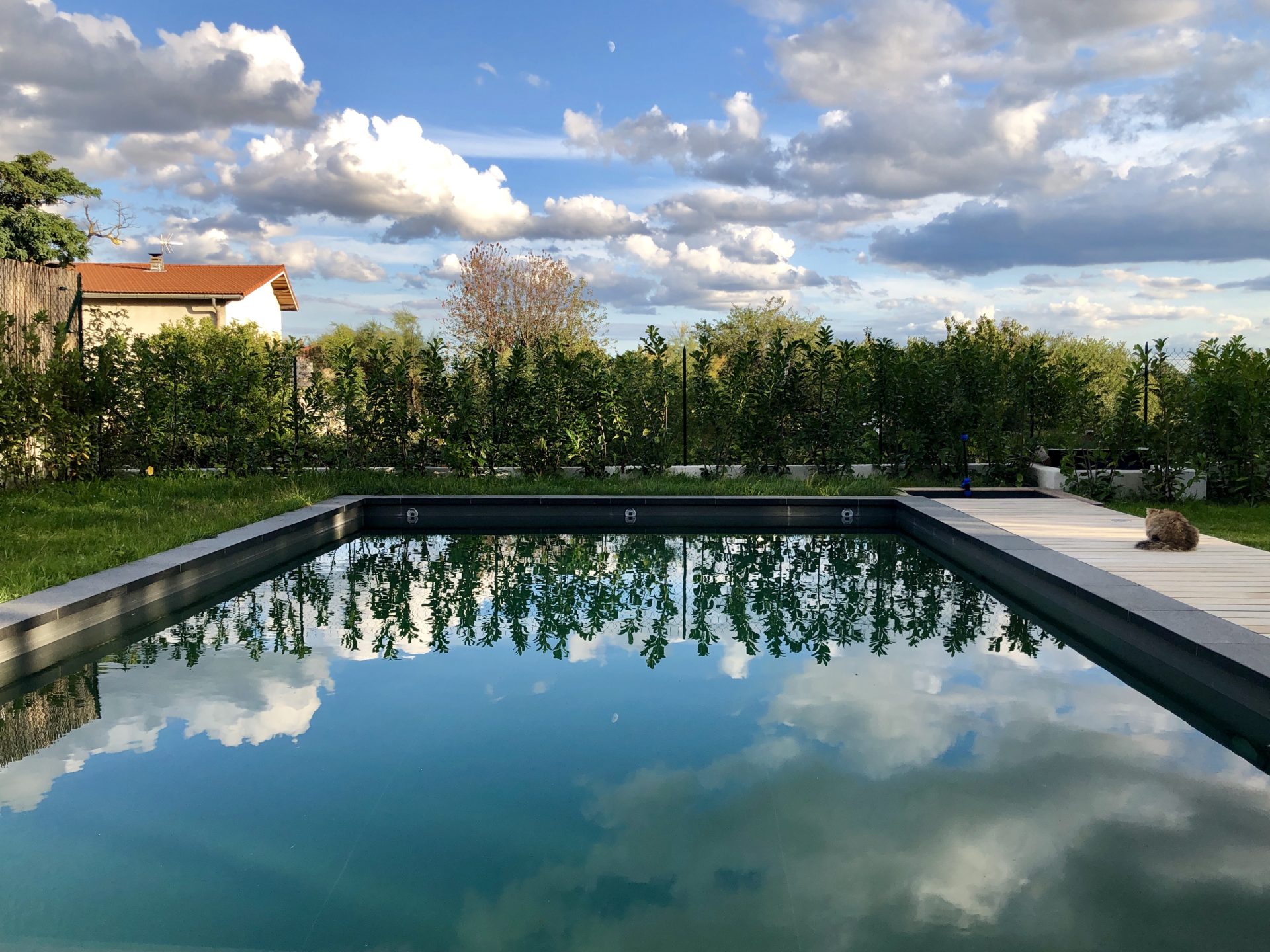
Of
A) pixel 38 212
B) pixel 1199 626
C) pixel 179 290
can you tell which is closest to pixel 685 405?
pixel 1199 626

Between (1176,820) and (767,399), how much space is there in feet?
27.4

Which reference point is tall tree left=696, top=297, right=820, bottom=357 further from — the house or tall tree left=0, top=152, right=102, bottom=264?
tall tree left=0, top=152, right=102, bottom=264

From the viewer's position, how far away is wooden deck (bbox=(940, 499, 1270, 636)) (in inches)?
193

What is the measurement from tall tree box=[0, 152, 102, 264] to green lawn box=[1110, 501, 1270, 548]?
2608cm

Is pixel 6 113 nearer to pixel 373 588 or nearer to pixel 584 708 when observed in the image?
pixel 373 588

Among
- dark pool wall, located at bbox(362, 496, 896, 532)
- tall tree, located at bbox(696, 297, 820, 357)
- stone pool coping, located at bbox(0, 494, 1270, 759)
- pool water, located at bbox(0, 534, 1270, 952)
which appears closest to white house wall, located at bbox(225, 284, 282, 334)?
tall tree, located at bbox(696, 297, 820, 357)

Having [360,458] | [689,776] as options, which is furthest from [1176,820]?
[360,458]

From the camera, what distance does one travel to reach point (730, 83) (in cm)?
1425

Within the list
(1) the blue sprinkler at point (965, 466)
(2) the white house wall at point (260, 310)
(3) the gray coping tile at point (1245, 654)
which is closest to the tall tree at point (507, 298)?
(2) the white house wall at point (260, 310)

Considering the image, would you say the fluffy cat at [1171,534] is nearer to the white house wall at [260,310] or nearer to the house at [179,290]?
the house at [179,290]

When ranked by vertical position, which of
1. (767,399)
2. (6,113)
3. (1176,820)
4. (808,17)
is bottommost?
(1176,820)

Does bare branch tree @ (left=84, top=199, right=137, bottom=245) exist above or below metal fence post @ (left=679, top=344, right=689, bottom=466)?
above

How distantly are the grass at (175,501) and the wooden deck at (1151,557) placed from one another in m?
1.94

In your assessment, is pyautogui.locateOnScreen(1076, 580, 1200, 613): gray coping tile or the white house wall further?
the white house wall
